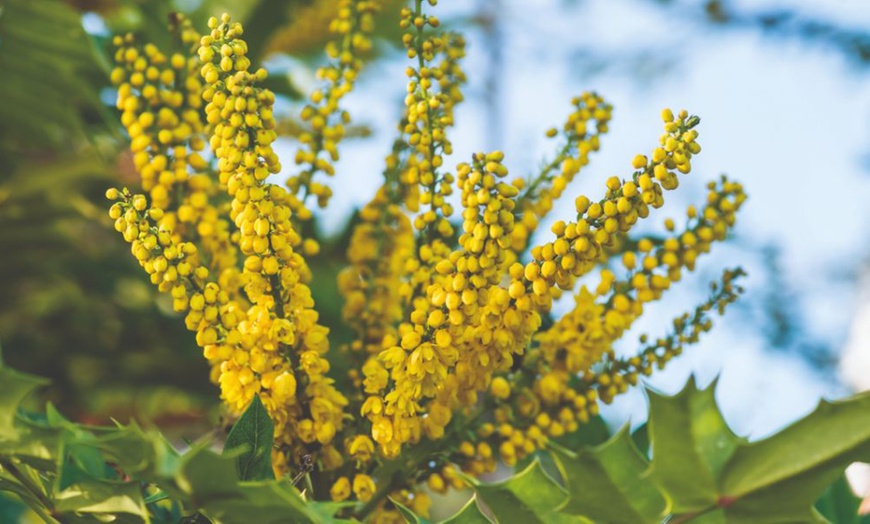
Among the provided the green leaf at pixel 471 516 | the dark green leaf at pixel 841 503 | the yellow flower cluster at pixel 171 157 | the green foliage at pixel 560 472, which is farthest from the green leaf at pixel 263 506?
the dark green leaf at pixel 841 503

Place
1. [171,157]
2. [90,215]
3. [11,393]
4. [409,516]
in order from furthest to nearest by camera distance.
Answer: [90,215] → [171,157] → [409,516] → [11,393]

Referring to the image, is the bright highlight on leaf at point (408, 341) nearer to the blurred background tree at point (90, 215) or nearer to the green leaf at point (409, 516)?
the green leaf at point (409, 516)

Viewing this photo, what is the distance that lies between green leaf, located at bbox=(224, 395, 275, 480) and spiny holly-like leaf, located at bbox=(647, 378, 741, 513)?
251 mm

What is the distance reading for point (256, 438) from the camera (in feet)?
1.90

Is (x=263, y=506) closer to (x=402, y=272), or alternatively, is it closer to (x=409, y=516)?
(x=409, y=516)

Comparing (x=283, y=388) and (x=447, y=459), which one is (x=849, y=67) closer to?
(x=447, y=459)

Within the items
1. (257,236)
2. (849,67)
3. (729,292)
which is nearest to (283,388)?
(257,236)

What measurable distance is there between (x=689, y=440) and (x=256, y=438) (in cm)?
28

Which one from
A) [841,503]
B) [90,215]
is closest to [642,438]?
[841,503]

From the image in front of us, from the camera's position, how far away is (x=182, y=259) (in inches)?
23.9

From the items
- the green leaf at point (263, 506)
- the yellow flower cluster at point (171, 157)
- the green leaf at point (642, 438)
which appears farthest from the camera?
the green leaf at point (642, 438)

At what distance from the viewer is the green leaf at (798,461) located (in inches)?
19.8

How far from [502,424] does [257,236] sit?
0.28 m

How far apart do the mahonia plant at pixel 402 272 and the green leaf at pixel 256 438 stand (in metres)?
0.04
